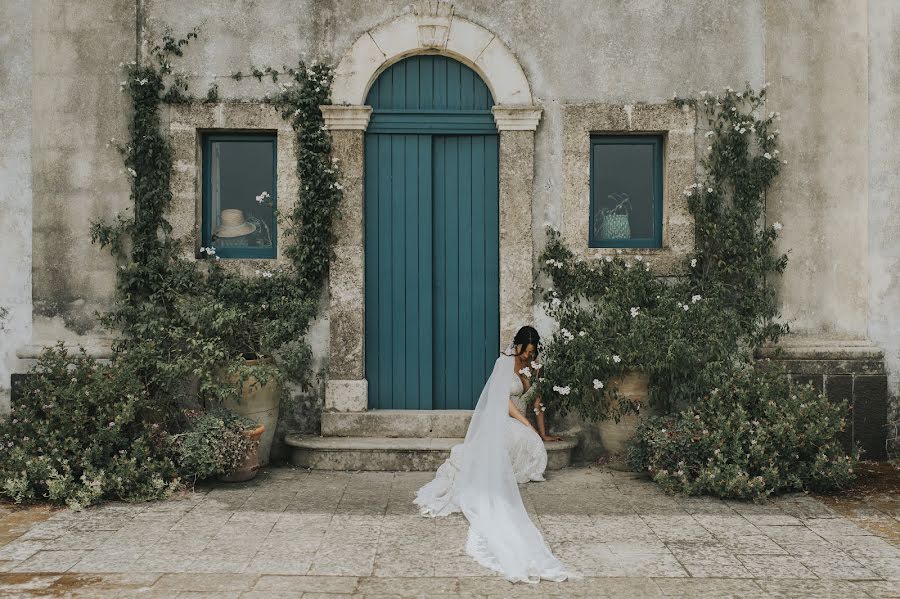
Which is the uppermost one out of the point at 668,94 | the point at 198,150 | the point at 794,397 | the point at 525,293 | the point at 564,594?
the point at 668,94

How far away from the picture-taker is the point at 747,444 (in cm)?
620

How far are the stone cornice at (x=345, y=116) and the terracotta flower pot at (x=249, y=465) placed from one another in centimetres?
266

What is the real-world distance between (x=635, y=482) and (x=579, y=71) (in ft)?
11.6

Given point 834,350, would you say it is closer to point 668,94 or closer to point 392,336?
point 668,94

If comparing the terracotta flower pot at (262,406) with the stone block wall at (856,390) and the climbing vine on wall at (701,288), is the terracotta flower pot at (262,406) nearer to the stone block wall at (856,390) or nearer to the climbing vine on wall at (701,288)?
the climbing vine on wall at (701,288)

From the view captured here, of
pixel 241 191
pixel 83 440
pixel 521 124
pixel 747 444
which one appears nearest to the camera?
pixel 83 440

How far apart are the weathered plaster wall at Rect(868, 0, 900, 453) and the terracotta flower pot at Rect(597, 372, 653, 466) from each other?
87.4 inches

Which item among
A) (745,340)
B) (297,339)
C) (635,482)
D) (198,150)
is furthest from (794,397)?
(198,150)

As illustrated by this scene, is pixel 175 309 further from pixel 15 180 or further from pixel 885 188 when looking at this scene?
pixel 885 188

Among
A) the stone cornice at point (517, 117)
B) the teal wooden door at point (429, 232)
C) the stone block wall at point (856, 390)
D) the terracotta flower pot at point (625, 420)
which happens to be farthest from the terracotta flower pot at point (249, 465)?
the stone block wall at point (856, 390)

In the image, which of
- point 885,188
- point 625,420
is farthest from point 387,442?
point 885,188

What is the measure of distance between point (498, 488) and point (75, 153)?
15.3 ft

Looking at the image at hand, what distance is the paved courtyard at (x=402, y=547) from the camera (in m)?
4.21

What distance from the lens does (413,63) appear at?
24.0 feet
